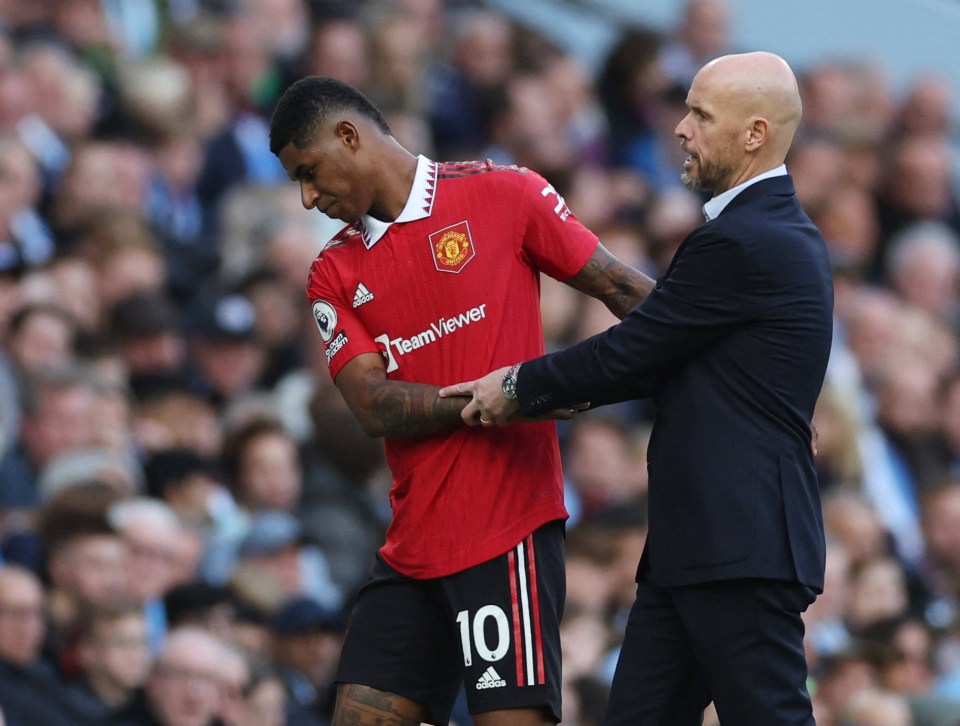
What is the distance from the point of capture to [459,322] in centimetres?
552

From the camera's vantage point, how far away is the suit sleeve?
16.5ft

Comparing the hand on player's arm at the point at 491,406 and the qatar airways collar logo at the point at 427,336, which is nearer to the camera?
the hand on player's arm at the point at 491,406

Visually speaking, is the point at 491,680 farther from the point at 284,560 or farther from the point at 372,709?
the point at 284,560

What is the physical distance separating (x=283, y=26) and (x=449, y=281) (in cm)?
623

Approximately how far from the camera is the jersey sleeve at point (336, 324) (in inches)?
222

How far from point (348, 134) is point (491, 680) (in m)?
1.63

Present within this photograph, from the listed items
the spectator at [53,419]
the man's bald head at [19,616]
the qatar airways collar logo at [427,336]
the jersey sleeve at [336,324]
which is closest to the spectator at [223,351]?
the spectator at [53,419]

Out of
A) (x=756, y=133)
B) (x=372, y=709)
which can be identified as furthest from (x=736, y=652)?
(x=756, y=133)

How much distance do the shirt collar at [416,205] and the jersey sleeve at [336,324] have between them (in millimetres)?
173

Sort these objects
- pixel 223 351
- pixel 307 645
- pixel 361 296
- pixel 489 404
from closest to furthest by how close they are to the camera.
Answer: pixel 489 404 < pixel 361 296 < pixel 307 645 < pixel 223 351

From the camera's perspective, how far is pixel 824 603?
9961mm

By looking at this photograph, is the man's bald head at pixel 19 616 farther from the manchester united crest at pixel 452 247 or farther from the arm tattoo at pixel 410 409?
the manchester united crest at pixel 452 247

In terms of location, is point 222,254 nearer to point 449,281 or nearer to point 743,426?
point 449,281

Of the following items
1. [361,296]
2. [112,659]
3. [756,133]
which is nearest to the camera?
[756,133]
